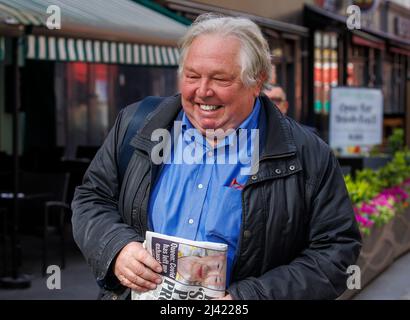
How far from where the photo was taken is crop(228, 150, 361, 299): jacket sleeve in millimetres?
2262

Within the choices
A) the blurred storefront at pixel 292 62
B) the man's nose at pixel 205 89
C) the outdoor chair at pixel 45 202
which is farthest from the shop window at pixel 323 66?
the man's nose at pixel 205 89

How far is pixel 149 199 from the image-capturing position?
2361 mm

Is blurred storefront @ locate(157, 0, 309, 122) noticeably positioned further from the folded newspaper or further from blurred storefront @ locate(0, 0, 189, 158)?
the folded newspaper

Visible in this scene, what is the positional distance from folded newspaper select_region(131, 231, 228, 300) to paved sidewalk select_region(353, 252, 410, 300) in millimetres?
4999

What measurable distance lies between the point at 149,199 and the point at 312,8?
14584 mm

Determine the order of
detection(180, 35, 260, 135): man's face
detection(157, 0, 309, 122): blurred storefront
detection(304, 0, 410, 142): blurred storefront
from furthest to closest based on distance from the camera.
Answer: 1. detection(304, 0, 410, 142): blurred storefront
2. detection(157, 0, 309, 122): blurred storefront
3. detection(180, 35, 260, 135): man's face

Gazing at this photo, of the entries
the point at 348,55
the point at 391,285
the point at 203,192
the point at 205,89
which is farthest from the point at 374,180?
the point at 348,55

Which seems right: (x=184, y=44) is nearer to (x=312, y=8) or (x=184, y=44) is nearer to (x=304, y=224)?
(x=304, y=224)

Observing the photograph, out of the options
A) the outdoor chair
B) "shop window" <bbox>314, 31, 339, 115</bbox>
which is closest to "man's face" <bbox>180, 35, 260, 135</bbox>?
the outdoor chair

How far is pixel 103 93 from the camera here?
16.2 metres

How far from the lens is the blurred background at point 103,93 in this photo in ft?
23.8

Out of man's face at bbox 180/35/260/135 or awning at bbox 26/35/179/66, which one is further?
awning at bbox 26/35/179/66
